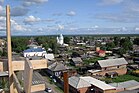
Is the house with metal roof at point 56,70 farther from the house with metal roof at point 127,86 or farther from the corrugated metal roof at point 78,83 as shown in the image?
the house with metal roof at point 127,86

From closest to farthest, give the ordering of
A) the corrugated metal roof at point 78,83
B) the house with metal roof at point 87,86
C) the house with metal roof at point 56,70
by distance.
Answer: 1. the house with metal roof at point 87,86
2. the corrugated metal roof at point 78,83
3. the house with metal roof at point 56,70

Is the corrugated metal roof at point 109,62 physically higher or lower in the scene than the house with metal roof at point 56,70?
higher

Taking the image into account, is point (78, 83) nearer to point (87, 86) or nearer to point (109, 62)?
point (87, 86)

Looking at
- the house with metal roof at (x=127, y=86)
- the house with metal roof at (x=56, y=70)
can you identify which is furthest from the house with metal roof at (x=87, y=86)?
the house with metal roof at (x=56, y=70)

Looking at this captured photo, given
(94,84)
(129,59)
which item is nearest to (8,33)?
(94,84)

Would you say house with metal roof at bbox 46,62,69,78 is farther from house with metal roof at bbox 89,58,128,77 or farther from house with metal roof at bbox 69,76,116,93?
house with metal roof at bbox 69,76,116,93

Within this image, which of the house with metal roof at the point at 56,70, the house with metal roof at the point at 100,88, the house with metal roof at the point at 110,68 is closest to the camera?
the house with metal roof at the point at 100,88

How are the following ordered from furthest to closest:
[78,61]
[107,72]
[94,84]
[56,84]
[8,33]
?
1. [78,61]
2. [107,72]
3. [56,84]
4. [94,84]
5. [8,33]

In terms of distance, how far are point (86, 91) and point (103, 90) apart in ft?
9.35

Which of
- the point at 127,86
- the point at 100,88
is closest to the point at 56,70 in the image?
the point at 100,88

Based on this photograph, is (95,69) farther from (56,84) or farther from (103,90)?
(103,90)

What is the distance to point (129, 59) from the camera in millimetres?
43906

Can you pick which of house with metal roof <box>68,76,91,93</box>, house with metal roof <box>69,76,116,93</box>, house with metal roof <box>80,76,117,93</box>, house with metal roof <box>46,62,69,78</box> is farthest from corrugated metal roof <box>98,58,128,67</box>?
house with metal roof <box>68,76,91,93</box>

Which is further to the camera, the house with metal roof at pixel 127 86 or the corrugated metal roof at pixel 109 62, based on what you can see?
the corrugated metal roof at pixel 109 62
